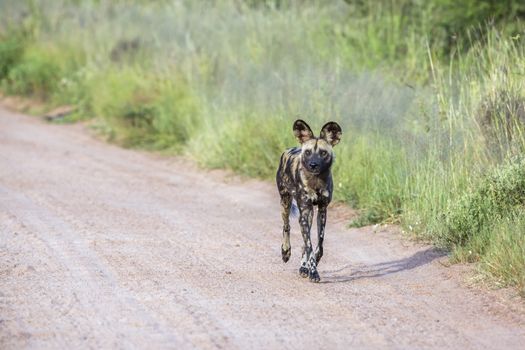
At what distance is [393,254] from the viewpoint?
8.34 meters

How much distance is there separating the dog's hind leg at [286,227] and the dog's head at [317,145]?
22.1 inches

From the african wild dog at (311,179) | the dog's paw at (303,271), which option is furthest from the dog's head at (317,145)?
the dog's paw at (303,271)

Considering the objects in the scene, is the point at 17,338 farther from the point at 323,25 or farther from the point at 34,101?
the point at 34,101

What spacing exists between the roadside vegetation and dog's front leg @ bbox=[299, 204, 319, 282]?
3.68 feet

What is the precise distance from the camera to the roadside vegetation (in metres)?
8.44

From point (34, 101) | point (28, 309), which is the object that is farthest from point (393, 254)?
point (34, 101)

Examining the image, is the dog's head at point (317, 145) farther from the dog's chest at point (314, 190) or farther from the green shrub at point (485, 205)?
the green shrub at point (485, 205)

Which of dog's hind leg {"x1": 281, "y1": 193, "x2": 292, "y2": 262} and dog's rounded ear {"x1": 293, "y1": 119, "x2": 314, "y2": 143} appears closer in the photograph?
dog's rounded ear {"x1": 293, "y1": 119, "x2": 314, "y2": 143}

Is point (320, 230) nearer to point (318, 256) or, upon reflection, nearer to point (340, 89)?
point (318, 256)

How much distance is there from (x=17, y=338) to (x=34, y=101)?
13849 mm

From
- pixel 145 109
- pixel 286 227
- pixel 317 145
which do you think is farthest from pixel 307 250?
pixel 145 109

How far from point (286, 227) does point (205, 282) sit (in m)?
0.98

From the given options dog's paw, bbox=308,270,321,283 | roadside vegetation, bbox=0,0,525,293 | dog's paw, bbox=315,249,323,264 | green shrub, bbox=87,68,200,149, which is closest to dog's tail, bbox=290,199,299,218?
dog's paw, bbox=315,249,323,264

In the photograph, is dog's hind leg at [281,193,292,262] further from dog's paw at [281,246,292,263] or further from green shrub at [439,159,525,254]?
green shrub at [439,159,525,254]
